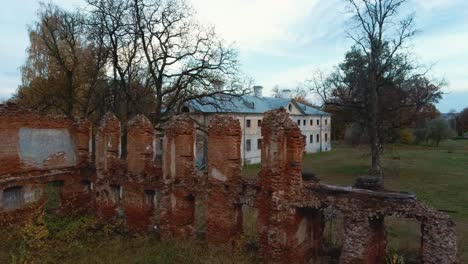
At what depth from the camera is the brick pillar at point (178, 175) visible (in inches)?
487

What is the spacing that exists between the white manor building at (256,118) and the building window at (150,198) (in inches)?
492

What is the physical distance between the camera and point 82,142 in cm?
1594

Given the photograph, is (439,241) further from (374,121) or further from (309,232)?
(374,121)

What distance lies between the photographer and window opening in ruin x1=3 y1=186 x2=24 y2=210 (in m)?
13.8

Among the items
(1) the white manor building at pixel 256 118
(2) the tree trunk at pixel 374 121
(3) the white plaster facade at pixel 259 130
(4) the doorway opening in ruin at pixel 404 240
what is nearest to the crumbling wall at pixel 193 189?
(4) the doorway opening in ruin at pixel 404 240

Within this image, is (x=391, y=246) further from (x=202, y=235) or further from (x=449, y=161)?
(x=449, y=161)

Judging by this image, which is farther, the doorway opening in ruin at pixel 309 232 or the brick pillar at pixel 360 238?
the doorway opening in ruin at pixel 309 232

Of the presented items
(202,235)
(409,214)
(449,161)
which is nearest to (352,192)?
(409,214)

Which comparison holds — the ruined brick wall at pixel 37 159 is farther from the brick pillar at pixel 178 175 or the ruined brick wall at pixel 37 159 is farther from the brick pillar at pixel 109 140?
the brick pillar at pixel 178 175

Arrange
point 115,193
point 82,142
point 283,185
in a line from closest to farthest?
point 283,185, point 115,193, point 82,142

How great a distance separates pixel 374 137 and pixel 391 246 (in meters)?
14.6

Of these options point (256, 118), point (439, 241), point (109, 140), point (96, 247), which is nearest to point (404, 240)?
point (439, 241)

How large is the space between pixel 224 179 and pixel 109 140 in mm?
5769

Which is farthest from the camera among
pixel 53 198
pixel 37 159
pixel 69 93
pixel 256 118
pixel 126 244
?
pixel 256 118
